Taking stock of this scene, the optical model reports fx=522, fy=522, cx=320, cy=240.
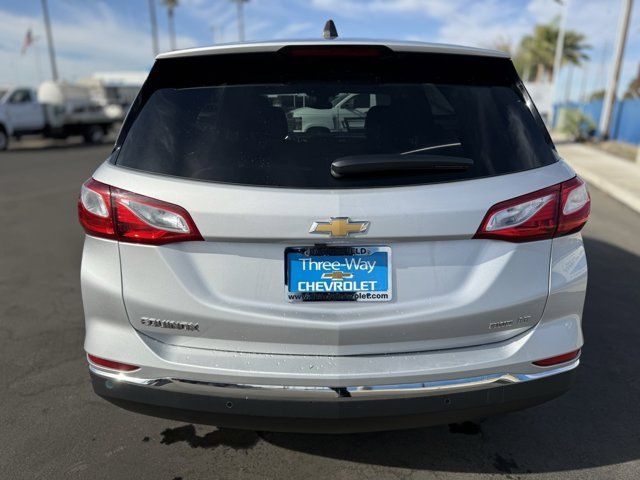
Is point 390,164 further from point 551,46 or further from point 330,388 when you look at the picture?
point 551,46

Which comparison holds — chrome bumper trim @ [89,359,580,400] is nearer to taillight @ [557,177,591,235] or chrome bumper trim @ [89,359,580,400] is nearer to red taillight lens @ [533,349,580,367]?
red taillight lens @ [533,349,580,367]

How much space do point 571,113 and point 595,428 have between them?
22.0 m

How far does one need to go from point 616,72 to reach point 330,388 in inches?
891

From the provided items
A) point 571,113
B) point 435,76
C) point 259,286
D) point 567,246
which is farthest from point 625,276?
point 571,113

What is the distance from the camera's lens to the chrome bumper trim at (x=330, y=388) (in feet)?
6.20

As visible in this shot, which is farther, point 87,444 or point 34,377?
point 34,377

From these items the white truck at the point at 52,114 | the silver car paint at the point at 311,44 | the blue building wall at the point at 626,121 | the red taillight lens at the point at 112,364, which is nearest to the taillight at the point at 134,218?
the red taillight lens at the point at 112,364

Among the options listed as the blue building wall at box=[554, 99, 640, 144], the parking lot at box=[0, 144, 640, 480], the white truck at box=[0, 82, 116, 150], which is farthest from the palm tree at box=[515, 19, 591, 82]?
the parking lot at box=[0, 144, 640, 480]

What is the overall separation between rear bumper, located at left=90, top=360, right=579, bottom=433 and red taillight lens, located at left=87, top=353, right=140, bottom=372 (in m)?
0.03

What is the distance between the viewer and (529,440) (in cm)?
259

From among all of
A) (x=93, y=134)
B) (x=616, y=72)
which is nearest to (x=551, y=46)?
(x=616, y=72)

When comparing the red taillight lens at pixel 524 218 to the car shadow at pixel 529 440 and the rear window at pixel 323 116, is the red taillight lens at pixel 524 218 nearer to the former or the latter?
the rear window at pixel 323 116

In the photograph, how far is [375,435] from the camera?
8.62 ft

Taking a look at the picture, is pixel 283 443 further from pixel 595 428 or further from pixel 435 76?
pixel 435 76
